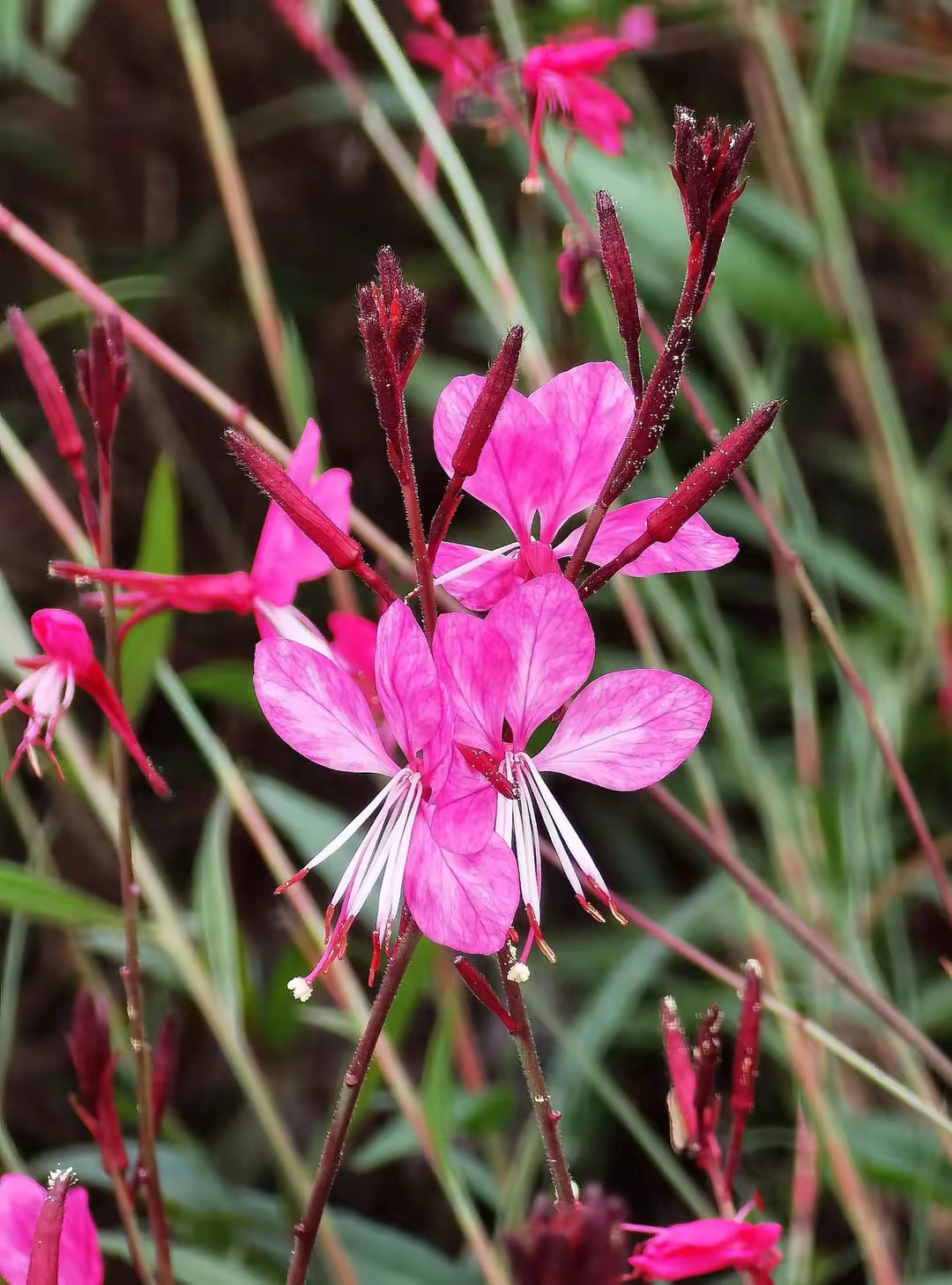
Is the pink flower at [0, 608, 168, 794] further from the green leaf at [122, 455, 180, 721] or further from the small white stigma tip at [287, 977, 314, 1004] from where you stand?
the green leaf at [122, 455, 180, 721]

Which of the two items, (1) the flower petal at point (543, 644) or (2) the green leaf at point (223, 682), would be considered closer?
(1) the flower petal at point (543, 644)

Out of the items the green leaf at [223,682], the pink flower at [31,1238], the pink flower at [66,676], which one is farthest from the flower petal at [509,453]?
the green leaf at [223,682]

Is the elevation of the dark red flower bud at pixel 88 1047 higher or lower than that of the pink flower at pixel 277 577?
lower

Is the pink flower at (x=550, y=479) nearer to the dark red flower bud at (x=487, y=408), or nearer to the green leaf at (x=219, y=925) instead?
the dark red flower bud at (x=487, y=408)

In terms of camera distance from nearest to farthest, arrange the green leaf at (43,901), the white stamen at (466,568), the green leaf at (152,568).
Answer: the white stamen at (466,568) < the green leaf at (43,901) < the green leaf at (152,568)

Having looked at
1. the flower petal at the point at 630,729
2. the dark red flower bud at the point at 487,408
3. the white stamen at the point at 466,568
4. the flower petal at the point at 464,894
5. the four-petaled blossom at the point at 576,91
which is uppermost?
the four-petaled blossom at the point at 576,91

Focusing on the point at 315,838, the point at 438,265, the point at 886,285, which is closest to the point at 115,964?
the point at 315,838

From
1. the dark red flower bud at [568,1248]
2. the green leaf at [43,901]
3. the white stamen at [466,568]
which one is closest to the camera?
the dark red flower bud at [568,1248]

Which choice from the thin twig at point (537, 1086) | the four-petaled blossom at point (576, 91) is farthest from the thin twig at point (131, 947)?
the four-petaled blossom at point (576, 91)
